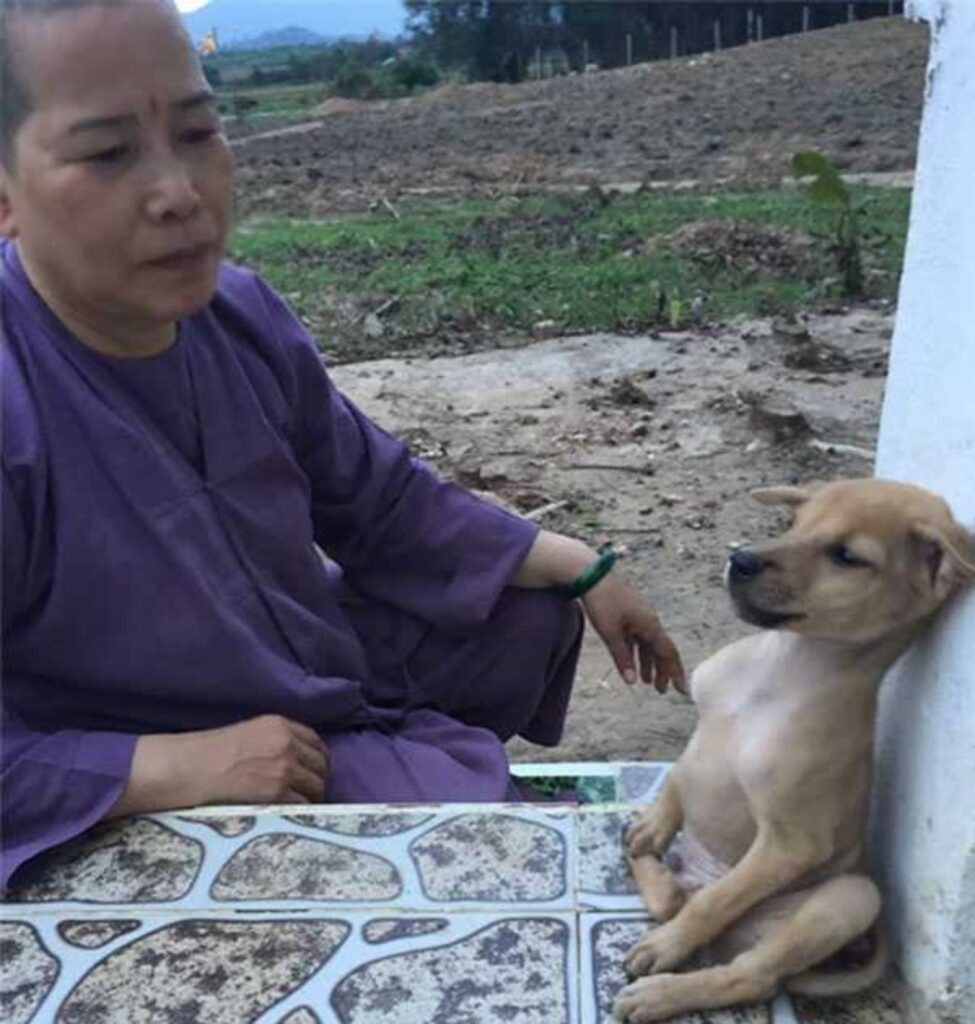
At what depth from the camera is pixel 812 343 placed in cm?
624

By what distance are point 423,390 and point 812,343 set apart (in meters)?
1.59

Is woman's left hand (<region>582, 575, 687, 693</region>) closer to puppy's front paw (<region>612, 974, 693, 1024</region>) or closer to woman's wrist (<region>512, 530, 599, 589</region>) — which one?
woman's wrist (<region>512, 530, 599, 589</region>)

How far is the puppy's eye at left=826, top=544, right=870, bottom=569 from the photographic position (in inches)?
65.2

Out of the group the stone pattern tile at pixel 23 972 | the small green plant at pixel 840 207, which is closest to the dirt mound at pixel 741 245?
the small green plant at pixel 840 207

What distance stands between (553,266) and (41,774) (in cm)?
702

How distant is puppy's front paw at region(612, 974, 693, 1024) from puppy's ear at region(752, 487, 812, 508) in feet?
1.90

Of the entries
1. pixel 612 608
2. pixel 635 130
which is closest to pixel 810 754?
pixel 612 608

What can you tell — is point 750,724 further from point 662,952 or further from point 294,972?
point 294,972

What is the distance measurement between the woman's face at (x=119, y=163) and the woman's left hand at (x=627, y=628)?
801 mm

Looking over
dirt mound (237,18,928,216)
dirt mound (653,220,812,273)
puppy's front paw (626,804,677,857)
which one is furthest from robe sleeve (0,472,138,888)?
dirt mound (237,18,928,216)

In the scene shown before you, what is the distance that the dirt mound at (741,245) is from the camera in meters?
8.25

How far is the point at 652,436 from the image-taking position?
5395 mm

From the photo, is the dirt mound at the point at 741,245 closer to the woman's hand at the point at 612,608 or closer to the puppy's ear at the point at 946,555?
the woman's hand at the point at 612,608

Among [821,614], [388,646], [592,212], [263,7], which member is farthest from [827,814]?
[263,7]
